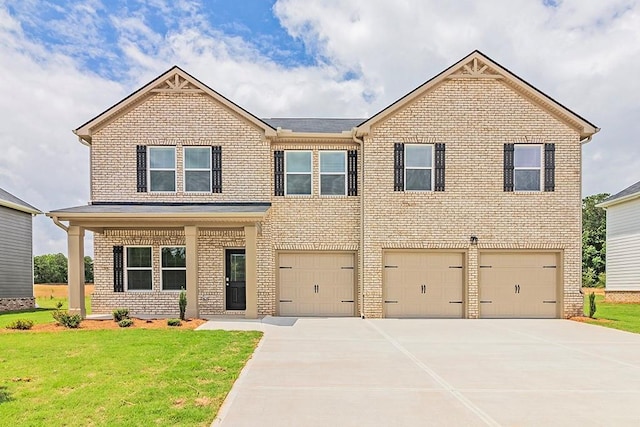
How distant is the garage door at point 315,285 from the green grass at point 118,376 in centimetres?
410

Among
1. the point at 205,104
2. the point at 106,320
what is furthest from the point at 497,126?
the point at 106,320

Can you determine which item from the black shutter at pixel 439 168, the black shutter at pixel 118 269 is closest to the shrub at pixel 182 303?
the black shutter at pixel 118 269

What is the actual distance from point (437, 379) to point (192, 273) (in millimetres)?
8406

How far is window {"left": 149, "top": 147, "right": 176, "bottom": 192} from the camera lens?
564 inches

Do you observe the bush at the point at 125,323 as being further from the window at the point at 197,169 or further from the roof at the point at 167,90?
the roof at the point at 167,90

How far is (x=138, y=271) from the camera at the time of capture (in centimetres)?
1436

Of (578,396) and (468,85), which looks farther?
(468,85)

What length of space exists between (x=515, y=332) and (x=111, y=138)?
14091 millimetres

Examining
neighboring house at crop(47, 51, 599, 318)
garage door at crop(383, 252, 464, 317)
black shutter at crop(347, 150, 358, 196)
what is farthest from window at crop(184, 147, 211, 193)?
garage door at crop(383, 252, 464, 317)

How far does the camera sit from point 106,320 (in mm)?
12695

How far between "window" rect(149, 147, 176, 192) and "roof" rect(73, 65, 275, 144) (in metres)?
1.77

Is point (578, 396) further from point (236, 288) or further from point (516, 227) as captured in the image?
point (236, 288)

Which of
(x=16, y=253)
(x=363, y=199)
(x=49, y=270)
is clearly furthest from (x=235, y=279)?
(x=49, y=270)

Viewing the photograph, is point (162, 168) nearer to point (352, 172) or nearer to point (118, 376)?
point (352, 172)
